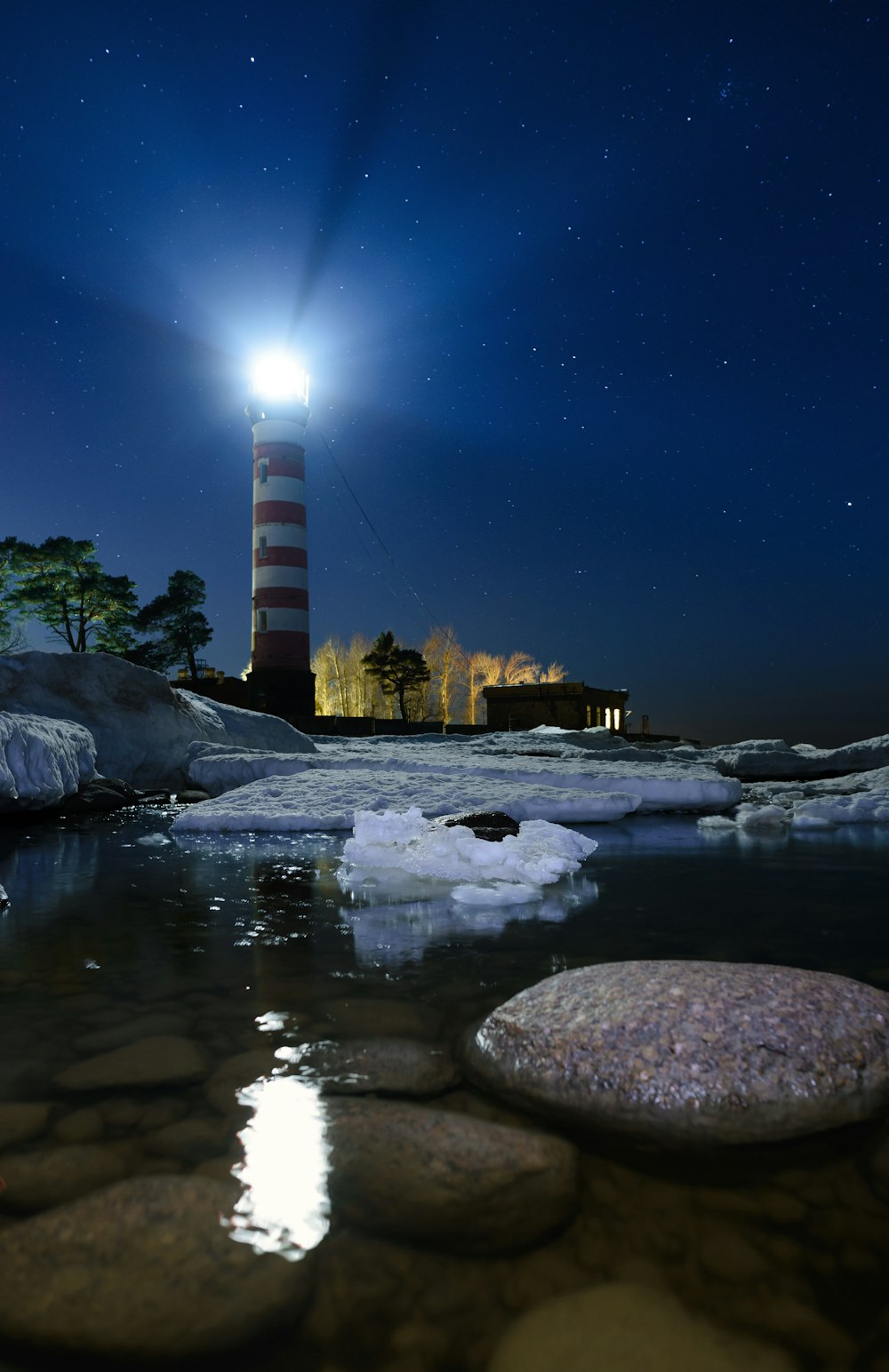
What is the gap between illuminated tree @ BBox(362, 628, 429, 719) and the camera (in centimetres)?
4562

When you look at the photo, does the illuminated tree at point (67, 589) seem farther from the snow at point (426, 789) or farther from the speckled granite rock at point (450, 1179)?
the speckled granite rock at point (450, 1179)

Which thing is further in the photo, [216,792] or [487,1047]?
[216,792]

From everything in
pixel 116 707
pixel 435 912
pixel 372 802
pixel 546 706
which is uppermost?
pixel 546 706

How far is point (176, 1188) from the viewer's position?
1.74m

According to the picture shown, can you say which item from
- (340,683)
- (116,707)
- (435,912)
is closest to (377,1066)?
(435,912)

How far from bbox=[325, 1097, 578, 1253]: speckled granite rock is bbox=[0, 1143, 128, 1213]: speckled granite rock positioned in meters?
0.56

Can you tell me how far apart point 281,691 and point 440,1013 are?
3235 cm

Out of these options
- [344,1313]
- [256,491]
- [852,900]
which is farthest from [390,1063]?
[256,491]

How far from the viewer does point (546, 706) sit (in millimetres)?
36125

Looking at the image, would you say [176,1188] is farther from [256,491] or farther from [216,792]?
[256,491]

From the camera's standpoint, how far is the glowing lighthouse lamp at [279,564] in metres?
34.6

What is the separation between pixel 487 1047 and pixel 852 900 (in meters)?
3.69

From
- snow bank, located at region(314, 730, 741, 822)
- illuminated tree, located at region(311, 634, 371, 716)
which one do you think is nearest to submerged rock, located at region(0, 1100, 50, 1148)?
snow bank, located at region(314, 730, 741, 822)

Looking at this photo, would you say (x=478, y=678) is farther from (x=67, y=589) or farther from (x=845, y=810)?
(x=845, y=810)
